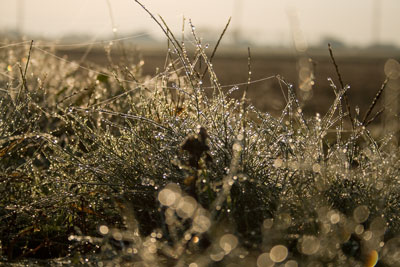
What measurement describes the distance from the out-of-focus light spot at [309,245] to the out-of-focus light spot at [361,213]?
16cm

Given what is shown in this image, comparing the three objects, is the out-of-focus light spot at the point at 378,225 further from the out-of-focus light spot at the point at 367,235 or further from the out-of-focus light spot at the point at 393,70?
the out-of-focus light spot at the point at 393,70

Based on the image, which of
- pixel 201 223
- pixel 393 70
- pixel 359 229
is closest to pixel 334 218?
pixel 359 229

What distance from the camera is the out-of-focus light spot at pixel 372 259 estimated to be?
1341 millimetres

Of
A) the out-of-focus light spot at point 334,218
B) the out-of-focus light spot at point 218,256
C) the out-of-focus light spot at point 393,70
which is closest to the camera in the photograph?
the out-of-focus light spot at point 218,256

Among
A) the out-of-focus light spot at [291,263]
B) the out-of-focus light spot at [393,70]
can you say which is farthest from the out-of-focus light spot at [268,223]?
the out-of-focus light spot at [393,70]

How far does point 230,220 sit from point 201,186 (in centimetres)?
17

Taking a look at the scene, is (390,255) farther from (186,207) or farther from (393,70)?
(393,70)

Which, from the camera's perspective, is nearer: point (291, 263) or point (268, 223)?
point (291, 263)

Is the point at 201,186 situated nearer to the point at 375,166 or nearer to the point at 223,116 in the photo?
the point at 223,116

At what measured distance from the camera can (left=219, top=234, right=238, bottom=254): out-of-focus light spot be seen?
127 centimetres

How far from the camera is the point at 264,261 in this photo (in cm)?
128

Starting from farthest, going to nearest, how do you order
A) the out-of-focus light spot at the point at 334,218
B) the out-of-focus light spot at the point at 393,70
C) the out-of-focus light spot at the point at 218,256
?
the out-of-focus light spot at the point at 393,70
the out-of-focus light spot at the point at 334,218
the out-of-focus light spot at the point at 218,256

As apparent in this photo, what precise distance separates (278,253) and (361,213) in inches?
11.3

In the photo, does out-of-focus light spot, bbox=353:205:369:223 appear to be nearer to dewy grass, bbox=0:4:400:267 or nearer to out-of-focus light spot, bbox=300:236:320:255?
dewy grass, bbox=0:4:400:267
